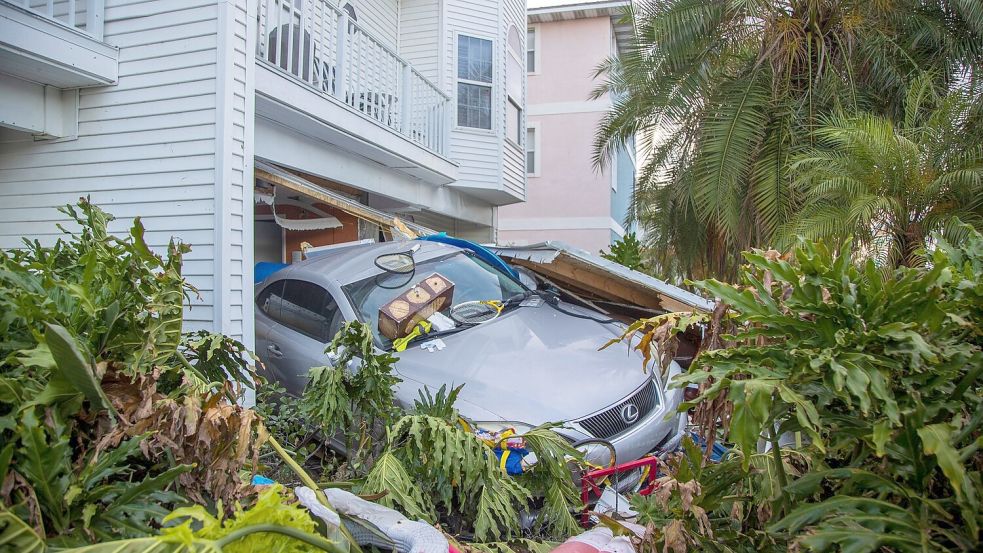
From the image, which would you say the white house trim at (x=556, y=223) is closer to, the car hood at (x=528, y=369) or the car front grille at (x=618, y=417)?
the car hood at (x=528, y=369)

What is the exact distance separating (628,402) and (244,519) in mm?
3134

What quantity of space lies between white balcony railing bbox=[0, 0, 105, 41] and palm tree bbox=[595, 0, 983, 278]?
6128mm

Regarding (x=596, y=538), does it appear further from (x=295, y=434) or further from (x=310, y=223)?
(x=310, y=223)

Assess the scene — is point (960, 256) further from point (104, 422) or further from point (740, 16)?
point (740, 16)

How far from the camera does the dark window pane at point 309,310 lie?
5023 mm

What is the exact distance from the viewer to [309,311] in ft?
17.4

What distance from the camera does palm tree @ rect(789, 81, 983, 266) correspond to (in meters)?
5.70

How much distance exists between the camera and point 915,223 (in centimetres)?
602

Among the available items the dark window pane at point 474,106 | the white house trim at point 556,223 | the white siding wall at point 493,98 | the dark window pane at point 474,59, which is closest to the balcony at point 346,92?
the white siding wall at point 493,98

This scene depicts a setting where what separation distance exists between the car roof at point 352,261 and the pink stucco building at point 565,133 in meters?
12.6

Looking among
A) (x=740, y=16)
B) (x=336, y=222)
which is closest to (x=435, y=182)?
(x=336, y=222)

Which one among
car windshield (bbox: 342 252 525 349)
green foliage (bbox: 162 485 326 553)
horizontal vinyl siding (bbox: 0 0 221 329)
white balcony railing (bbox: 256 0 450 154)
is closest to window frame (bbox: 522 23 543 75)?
white balcony railing (bbox: 256 0 450 154)

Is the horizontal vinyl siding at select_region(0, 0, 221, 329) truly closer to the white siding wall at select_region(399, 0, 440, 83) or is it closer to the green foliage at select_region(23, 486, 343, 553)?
the green foliage at select_region(23, 486, 343, 553)

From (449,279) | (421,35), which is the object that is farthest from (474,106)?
(449,279)
